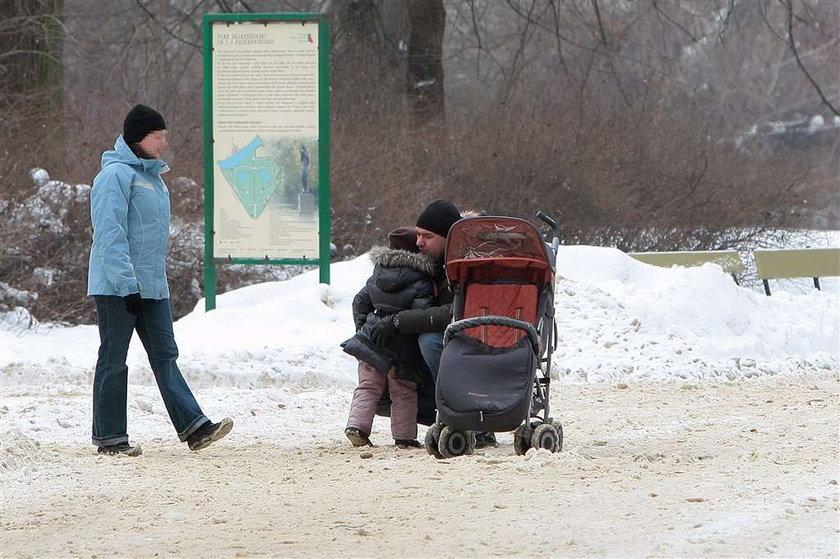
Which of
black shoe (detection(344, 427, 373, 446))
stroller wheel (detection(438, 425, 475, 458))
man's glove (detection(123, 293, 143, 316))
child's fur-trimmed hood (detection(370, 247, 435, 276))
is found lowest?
black shoe (detection(344, 427, 373, 446))

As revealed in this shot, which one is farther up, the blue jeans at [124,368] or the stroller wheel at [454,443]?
the blue jeans at [124,368]

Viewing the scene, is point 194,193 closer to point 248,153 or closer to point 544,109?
point 248,153

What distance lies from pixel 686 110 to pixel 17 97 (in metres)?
13.9

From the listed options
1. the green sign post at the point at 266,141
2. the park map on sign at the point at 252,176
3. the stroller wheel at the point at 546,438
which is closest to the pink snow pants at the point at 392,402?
the stroller wheel at the point at 546,438

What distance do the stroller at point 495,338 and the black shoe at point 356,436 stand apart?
0.56m

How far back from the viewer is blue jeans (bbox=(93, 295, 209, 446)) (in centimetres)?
764

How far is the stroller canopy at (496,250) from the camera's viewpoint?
7.48 m

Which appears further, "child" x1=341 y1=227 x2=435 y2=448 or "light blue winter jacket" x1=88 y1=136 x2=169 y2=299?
"child" x1=341 y1=227 x2=435 y2=448

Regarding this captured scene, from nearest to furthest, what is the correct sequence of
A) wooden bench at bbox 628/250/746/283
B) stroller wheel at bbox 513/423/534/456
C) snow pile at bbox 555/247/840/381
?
stroller wheel at bbox 513/423/534/456, snow pile at bbox 555/247/840/381, wooden bench at bbox 628/250/746/283

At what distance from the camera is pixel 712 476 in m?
6.48

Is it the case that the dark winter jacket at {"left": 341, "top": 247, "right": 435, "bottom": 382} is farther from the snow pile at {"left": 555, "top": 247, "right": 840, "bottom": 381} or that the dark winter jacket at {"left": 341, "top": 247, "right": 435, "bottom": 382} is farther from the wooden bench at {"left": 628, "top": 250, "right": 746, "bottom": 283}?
the wooden bench at {"left": 628, "top": 250, "right": 746, "bottom": 283}

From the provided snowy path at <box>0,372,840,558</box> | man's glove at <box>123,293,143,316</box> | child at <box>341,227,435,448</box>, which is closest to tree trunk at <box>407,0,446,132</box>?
snowy path at <box>0,372,840,558</box>

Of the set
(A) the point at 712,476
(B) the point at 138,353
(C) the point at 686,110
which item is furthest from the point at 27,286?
(C) the point at 686,110

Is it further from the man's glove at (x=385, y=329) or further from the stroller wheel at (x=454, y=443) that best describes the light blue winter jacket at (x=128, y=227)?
the stroller wheel at (x=454, y=443)
